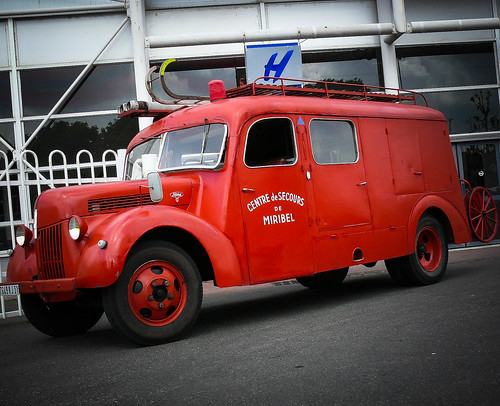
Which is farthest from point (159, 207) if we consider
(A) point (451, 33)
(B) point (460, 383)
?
(A) point (451, 33)

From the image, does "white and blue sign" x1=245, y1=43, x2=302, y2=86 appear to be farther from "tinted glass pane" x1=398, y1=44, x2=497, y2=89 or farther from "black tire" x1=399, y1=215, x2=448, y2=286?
"black tire" x1=399, y1=215, x2=448, y2=286

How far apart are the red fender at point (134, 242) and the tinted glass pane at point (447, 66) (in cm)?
910

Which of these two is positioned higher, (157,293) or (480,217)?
(480,217)

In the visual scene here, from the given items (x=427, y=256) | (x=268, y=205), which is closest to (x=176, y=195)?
(x=268, y=205)

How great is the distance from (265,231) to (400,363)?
249cm

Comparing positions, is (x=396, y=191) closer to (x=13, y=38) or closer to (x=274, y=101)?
(x=274, y=101)

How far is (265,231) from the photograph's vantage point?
6301mm

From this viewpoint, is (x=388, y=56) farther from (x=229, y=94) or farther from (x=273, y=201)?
(x=273, y=201)

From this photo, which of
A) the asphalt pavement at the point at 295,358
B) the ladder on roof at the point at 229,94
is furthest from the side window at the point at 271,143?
the asphalt pavement at the point at 295,358

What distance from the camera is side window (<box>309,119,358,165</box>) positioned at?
6.98 meters

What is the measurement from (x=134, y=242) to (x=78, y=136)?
26.2 feet

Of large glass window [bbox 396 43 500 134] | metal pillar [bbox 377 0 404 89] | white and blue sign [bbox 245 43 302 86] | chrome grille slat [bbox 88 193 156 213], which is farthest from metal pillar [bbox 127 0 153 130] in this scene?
chrome grille slat [bbox 88 193 156 213]

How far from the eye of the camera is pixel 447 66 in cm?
1377

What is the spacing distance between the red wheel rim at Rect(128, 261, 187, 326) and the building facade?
6948 mm
